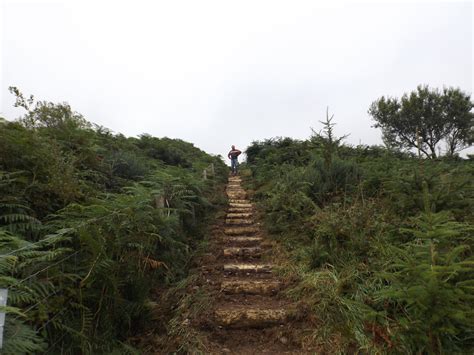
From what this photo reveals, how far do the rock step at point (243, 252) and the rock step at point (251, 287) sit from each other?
3.74ft

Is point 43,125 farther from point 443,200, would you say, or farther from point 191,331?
point 443,200

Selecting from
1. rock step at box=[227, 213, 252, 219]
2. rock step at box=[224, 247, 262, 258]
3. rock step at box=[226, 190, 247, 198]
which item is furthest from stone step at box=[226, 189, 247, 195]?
rock step at box=[224, 247, 262, 258]

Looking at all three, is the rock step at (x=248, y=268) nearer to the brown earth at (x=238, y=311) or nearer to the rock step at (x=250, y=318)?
the brown earth at (x=238, y=311)

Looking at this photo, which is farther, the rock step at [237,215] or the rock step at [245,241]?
the rock step at [237,215]

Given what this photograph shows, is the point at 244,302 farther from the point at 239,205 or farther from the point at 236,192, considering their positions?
the point at 236,192

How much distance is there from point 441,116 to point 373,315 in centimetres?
2456

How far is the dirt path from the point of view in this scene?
2.97 m

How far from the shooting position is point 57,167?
362 cm

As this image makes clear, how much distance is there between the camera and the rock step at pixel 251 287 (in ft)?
12.7

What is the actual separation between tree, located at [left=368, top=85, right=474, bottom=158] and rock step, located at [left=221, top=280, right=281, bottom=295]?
2013 centimetres

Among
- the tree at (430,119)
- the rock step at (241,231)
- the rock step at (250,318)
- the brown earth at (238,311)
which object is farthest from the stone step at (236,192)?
the tree at (430,119)

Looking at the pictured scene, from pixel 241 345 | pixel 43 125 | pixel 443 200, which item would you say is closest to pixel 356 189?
pixel 443 200

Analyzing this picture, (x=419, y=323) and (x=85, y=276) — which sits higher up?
(x=85, y=276)

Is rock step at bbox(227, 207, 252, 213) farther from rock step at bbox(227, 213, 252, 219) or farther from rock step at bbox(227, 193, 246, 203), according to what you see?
rock step at bbox(227, 193, 246, 203)
